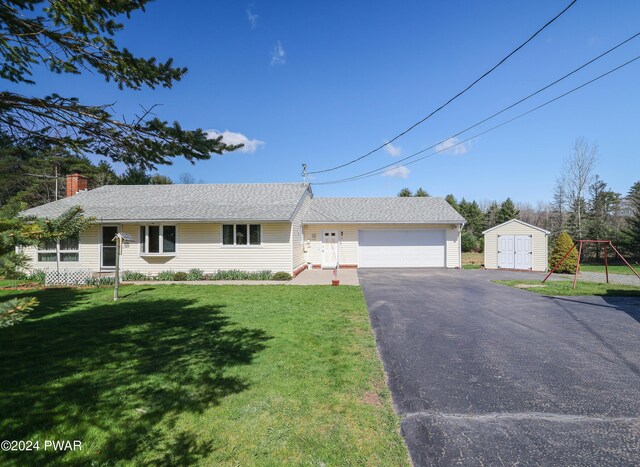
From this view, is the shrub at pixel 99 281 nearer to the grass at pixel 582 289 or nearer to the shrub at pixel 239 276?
the shrub at pixel 239 276

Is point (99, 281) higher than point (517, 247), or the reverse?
point (517, 247)

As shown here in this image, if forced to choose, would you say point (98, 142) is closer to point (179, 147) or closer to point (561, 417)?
point (179, 147)

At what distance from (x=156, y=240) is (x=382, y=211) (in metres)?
13.9

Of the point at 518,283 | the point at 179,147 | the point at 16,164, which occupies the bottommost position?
the point at 518,283

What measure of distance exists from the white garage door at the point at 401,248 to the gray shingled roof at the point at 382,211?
0.85 metres

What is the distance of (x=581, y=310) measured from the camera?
866 centimetres

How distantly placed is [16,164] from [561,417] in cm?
708

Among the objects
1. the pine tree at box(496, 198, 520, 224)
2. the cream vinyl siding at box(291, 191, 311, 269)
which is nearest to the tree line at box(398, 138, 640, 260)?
the pine tree at box(496, 198, 520, 224)

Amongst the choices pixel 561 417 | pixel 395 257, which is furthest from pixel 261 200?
pixel 561 417

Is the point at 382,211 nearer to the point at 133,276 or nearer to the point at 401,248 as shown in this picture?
the point at 401,248

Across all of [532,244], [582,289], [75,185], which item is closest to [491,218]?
[532,244]

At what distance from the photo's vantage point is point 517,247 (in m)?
18.9

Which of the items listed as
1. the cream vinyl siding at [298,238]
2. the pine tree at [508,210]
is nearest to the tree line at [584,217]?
the pine tree at [508,210]

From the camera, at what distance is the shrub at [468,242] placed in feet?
96.1
